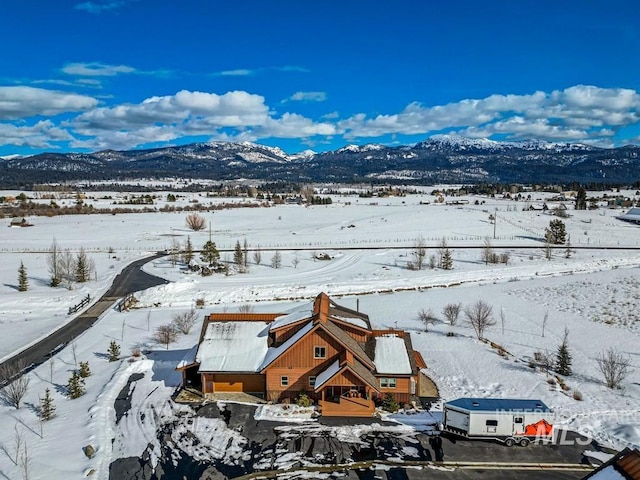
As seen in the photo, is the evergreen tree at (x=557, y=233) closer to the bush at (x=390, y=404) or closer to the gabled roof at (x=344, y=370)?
the bush at (x=390, y=404)

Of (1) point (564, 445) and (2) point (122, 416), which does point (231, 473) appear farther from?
(1) point (564, 445)

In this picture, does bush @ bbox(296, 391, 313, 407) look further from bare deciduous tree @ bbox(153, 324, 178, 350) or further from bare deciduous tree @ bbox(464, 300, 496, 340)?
bare deciduous tree @ bbox(464, 300, 496, 340)

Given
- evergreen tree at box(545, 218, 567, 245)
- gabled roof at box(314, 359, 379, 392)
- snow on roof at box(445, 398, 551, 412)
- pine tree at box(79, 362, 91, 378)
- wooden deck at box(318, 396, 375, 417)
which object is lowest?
wooden deck at box(318, 396, 375, 417)

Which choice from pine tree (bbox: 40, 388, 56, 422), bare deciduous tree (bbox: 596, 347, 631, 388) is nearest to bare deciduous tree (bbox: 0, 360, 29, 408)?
pine tree (bbox: 40, 388, 56, 422)

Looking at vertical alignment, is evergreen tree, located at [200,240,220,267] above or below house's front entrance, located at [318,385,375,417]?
above

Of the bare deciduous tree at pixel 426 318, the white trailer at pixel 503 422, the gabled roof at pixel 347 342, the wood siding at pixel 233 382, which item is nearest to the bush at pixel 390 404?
the gabled roof at pixel 347 342

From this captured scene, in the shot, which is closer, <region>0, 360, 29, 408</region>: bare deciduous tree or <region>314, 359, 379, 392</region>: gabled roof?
<region>314, 359, 379, 392</region>: gabled roof

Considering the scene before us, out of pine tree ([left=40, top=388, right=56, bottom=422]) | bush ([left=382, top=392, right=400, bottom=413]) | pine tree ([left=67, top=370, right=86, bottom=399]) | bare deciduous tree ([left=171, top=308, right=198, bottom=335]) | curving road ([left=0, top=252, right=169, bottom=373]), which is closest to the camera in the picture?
pine tree ([left=40, top=388, right=56, bottom=422])
